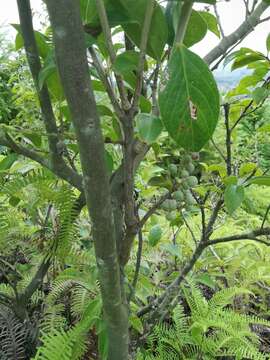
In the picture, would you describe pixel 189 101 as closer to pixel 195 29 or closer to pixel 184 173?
pixel 195 29

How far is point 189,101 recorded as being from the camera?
1.16 feet

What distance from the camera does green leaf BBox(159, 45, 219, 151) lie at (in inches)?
13.8

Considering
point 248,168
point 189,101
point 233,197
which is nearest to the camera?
point 189,101

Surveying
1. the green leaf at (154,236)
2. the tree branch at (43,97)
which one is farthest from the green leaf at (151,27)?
the green leaf at (154,236)

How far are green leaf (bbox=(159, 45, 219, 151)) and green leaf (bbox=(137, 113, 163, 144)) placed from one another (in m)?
0.05

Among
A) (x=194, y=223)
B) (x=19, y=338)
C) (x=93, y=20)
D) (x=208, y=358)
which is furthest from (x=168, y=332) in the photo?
(x=93, y=20)

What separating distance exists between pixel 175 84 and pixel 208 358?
3.02 ft

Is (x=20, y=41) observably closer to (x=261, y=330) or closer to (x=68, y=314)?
(x=68, y=314)

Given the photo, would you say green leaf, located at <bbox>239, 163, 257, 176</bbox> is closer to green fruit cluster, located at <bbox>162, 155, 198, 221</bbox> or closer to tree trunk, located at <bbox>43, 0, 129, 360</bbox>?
green fruit cluster, located at <bbox>162, 155, 198, 221</bbox>

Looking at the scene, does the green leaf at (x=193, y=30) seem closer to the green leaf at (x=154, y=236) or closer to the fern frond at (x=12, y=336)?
the green leaf at (x=154, y=236)

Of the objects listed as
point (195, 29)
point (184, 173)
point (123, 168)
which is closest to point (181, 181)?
point (184, 173)

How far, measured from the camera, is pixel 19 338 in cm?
99

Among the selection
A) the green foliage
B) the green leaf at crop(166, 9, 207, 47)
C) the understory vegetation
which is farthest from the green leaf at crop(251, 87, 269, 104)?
the green foliage

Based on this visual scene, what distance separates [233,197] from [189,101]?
0.28 m
